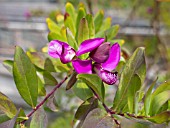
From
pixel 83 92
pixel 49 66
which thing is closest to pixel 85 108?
pixel 83 92

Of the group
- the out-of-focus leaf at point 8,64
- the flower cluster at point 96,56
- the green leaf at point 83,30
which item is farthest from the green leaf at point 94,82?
the out-of-focus leaf at point 8,64

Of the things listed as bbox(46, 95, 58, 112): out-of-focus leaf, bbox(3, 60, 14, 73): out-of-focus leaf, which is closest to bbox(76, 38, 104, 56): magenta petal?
bbox(46, 95, 58, 112): out-of-focus leaf

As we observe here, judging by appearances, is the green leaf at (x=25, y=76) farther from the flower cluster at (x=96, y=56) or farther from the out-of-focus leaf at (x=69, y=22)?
the out-of-focus leaf at (x=69, y=22)

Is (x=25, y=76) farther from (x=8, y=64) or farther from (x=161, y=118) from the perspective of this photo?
(x=161, y=118)

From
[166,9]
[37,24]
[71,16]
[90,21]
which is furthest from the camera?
[37,24]

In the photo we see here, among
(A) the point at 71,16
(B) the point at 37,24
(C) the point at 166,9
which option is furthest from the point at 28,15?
(A) the point at 71,16

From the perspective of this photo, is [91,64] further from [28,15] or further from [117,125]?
[28,15]
